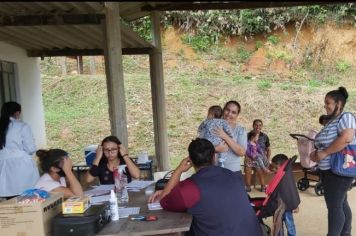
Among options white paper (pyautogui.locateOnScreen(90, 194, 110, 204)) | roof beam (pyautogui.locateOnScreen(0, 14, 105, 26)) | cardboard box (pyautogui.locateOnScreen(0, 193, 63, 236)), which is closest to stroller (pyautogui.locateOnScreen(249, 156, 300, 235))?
white paper (pyautogui.locateOnScreen(90, 194, 110, 204))

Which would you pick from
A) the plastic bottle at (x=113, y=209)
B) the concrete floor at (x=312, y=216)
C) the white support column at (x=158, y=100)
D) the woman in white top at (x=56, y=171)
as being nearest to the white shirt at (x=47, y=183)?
the woman in white top at (x=56, y=171)

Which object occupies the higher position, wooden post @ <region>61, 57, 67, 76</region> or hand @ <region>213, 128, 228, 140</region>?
wooden post @ <region>61, 57, 67, 76</region>

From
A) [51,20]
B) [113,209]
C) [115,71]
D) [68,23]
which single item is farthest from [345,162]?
[51,20]

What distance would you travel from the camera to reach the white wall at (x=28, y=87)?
921 cm

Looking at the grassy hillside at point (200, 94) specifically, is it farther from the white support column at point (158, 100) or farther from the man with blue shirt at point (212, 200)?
the man with blue shirt at point (212, 200)

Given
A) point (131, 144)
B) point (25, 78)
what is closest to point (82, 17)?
point (25, 78)

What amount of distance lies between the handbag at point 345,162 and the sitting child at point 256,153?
3.65m

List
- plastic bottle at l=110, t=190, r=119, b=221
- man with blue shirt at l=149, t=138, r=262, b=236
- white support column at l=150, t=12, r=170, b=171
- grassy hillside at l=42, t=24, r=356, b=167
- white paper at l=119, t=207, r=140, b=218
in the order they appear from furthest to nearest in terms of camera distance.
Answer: grassy hillside at l=42, t=24, r=356, b=167 → white support column at l=150, t=12, r=170, b=171 → white paper at l=119, t=207, r=140, b=218 → plastic bottle at l=110, t=190, r=119, b=221 → man with blue shirt at l=149, t=138, r=262, b=236

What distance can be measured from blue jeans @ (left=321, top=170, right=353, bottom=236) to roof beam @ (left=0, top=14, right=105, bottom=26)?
9.84 ft

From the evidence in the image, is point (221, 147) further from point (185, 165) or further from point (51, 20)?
point (51, 20)

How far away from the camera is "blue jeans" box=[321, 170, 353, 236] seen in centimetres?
365

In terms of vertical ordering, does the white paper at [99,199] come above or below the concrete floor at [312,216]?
above

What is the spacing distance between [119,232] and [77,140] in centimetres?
1143

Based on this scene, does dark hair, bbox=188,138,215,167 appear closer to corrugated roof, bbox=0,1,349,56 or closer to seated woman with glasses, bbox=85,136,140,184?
corrugated roof, bbox=0,1,349,56
